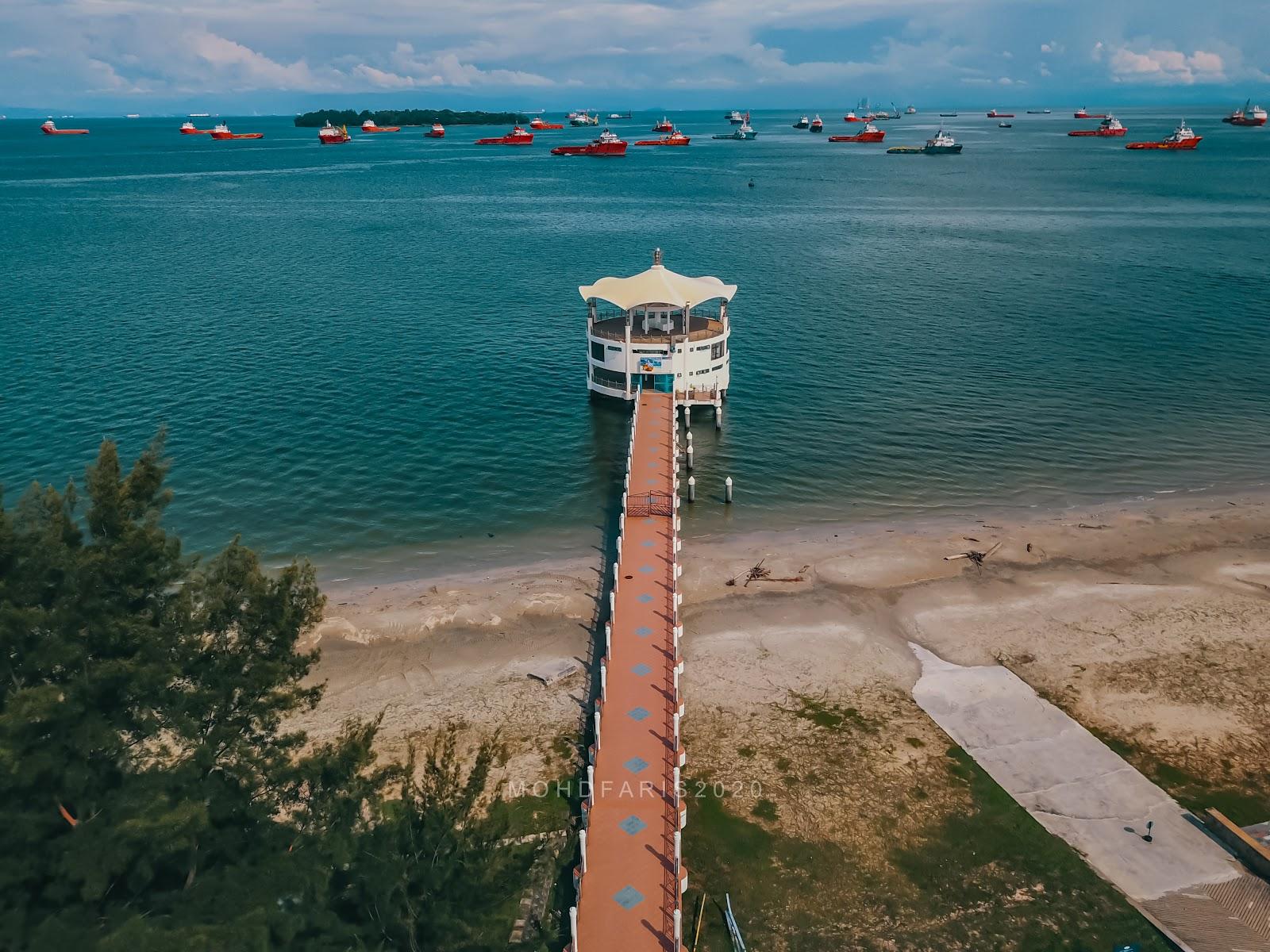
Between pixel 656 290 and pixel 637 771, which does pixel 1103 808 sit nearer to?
pixel 637 771

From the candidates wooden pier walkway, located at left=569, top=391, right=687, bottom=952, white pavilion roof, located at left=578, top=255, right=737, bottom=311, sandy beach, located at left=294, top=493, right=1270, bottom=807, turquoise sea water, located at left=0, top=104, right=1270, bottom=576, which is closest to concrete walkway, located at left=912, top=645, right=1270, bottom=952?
sandy beach, located at left=294, top=493, right=1270, bottom=807

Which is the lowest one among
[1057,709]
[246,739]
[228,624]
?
[1057,709]

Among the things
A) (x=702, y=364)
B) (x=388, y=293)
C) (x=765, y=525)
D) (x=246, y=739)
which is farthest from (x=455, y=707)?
(x=388, y=293)

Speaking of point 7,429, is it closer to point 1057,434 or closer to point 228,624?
point 228,624

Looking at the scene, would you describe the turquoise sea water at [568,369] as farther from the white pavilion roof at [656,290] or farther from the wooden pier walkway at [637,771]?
the wooden pier walkway at [637,771]

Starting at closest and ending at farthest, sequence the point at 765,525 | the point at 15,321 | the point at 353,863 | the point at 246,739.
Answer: the point at 353,863
the point at 246,739
the point at 765,525
the point at 15,321

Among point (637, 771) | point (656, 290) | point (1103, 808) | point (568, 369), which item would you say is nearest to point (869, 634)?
point (1103, 808)
